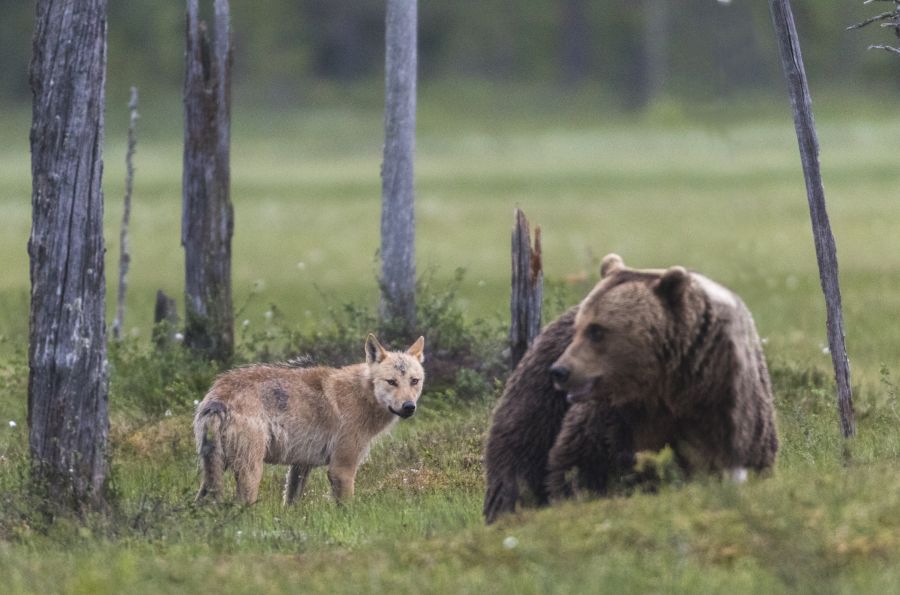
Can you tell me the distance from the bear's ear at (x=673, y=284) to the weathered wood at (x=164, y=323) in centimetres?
749

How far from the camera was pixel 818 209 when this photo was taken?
33.9ft

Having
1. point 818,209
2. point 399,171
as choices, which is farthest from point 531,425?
point 399,171

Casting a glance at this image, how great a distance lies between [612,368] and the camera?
7.57 meters

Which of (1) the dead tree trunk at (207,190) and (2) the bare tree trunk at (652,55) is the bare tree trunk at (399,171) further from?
(2) the bare tree trunk at (652,55)

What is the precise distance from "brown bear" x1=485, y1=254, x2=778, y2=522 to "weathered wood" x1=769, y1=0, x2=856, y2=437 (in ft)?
7.76

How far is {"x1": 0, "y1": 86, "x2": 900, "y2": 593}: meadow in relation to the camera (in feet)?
22.6

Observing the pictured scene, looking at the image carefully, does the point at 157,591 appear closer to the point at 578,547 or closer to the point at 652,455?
the point at 578,547

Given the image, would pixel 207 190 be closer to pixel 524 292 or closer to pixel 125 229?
pixel 125 229

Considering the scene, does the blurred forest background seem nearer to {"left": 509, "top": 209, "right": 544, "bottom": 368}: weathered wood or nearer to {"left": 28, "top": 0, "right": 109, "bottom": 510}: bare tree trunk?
{"left": 509, "top": 209, "right": 544, "bottom": 368}: weathered wood

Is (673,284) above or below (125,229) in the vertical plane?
below

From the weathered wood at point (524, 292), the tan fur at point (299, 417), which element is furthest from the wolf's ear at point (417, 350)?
the weathered wood at point (524, 292)

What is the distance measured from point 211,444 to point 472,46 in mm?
71313

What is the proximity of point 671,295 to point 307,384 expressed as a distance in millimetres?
4040

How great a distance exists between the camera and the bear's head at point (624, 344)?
24.7ft
